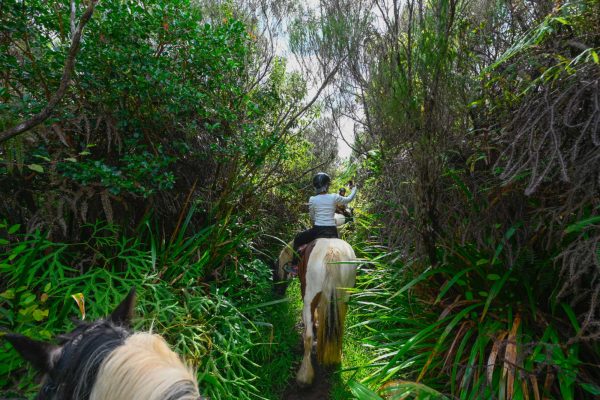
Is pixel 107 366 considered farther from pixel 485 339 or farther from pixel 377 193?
pixel 377 193

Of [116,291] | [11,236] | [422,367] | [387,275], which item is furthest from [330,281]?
[11,236]

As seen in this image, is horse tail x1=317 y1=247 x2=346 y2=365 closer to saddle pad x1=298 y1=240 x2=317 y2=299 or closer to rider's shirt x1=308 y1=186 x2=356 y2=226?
saddle pad x1=298 y1=240 x2=317 y2=299

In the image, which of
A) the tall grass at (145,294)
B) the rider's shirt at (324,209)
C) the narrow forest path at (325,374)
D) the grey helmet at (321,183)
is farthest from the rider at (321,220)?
the tall grass at (145,294)

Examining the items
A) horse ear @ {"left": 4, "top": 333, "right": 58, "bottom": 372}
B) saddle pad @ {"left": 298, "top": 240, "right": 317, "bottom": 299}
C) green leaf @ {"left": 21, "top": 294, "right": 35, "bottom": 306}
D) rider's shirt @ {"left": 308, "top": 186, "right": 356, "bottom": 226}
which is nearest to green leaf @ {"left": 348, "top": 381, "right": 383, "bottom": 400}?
horse ear @ {"left": 4, "top": 333, "right": 58, "bottom": 372}

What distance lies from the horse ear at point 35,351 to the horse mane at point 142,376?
11.5 inches

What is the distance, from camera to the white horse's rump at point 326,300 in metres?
4.02

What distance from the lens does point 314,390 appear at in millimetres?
3875

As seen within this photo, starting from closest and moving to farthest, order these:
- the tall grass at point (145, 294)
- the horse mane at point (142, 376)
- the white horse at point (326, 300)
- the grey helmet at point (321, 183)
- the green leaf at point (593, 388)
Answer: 1. the horse mane at point (142, 376)
2. the green leaf at point (593, 388)
3. the tall grass at point (145, 294)
4. the white horse at point (326, 300)
5. the grey helmet at point (321, 183)

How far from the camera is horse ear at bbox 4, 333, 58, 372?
3.93ft

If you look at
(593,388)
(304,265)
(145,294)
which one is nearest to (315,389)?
(304,265)

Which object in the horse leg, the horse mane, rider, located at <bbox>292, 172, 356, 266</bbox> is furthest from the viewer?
rider, located at <bbox>292, 172, 356, 266</bbox>

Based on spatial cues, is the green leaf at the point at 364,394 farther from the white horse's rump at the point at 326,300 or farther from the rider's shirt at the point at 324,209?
the rider's shirt at the point at 324,209

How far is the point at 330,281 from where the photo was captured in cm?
412

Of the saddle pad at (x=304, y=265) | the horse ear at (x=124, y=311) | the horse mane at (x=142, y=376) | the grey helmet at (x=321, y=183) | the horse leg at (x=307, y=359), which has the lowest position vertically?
the horse leg at (x=307, y=359)
